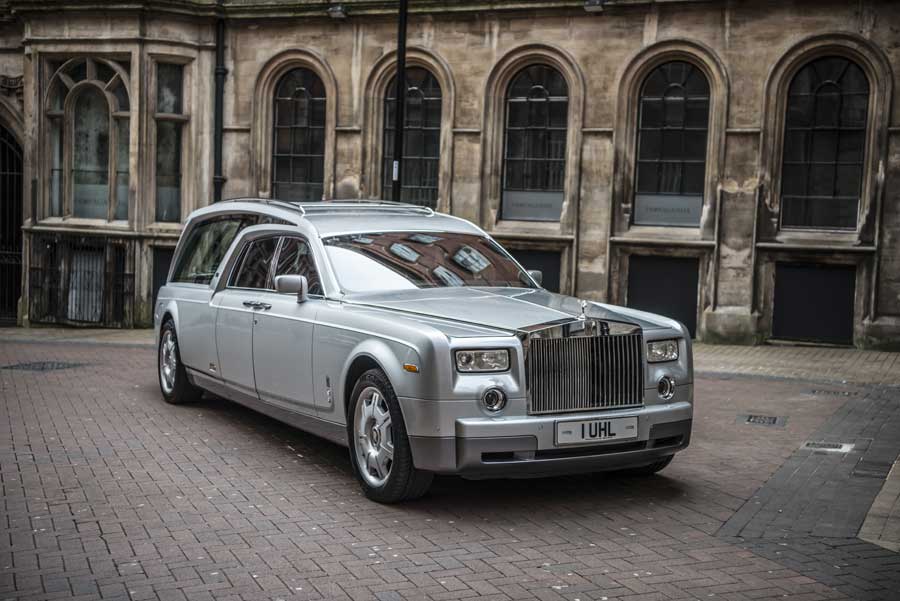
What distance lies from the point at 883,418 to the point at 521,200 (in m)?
9.20

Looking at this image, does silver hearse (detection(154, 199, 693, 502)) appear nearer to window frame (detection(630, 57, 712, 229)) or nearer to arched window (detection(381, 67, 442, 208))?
window frame (detection(630, 57, 712, 229))

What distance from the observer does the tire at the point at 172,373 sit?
33.5 feet

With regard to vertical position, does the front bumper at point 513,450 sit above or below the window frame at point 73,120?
below

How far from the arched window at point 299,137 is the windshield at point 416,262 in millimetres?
11842

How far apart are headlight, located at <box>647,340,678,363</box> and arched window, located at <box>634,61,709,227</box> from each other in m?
10.7

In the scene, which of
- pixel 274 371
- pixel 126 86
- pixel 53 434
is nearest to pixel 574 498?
pixel 274 371

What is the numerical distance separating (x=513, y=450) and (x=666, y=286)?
11685 millimetres

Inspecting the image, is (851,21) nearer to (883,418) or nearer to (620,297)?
(620,297)

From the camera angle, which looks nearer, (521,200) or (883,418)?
(883,418)

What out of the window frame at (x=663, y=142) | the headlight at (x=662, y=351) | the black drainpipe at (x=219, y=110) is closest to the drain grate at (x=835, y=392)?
the window frame at (x=663, y=142)

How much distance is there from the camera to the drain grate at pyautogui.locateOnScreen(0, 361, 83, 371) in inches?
521

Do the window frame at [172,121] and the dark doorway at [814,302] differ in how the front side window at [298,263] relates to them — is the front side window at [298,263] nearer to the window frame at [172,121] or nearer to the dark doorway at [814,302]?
the dark doorway at [814,302]

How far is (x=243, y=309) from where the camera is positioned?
866 cm

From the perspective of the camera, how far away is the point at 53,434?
351 inches
